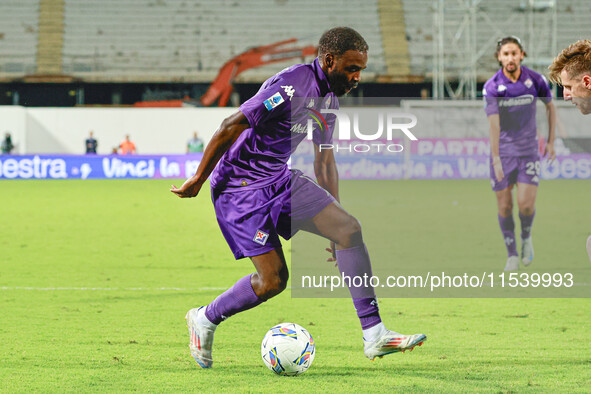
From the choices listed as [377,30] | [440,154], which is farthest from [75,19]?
[440,154]

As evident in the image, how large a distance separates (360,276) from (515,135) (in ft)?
14.3

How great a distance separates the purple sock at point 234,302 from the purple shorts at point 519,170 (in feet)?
15.1

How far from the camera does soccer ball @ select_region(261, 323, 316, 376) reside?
4473mm

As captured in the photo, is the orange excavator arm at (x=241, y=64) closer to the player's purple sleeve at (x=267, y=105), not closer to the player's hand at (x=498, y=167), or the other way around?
the player's hand at (x=498, y=167)

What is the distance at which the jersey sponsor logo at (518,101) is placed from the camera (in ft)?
27.3

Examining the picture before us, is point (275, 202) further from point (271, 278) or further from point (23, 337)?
point (23, 337)

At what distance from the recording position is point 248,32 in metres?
35.5

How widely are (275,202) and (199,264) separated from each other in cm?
494

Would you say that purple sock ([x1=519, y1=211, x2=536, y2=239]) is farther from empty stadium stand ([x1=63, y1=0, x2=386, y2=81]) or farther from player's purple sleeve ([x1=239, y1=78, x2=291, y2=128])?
empty stadium stand ([x1=63, y1=0, x2=386, y2=81])

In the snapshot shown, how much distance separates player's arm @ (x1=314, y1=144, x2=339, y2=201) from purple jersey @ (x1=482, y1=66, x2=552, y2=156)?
383 centimetres

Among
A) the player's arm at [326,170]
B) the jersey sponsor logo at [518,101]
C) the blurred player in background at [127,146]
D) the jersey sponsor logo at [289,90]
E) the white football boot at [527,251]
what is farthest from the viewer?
the blurred player in background at [127,146]

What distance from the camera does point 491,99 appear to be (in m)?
8.41

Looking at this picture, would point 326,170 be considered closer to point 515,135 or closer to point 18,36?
point 515,135

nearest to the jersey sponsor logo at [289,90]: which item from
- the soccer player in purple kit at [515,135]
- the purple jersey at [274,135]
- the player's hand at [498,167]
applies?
the purple jersey at [274,135]
